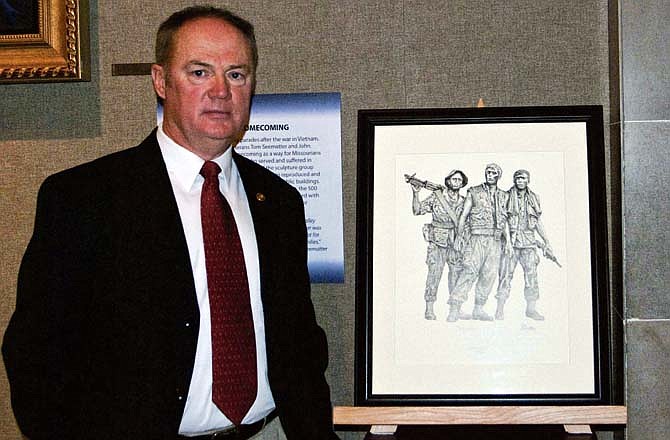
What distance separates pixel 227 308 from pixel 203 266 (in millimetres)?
116

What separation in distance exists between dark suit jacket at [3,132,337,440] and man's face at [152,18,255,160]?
14cm

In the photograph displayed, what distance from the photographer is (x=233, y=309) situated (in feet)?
6.82

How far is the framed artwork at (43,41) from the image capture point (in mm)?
2527

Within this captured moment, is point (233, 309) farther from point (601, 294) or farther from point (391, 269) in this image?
point (601, 294)

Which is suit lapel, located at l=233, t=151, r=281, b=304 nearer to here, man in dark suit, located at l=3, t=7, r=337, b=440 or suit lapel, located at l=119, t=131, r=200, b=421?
man in dark suit, located at l=3, t=7, r=337, b=440

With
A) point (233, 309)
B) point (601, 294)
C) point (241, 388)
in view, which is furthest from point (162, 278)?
point (601, 294)

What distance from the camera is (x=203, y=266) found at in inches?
82.0

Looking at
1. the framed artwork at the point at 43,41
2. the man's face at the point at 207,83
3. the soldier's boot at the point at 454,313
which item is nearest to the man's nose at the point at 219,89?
the man's face at the point at 207,83

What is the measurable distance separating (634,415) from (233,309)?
109 centimetres

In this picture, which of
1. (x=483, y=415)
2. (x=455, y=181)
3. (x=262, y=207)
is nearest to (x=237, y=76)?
(x=262, y=207)

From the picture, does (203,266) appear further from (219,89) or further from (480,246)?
(480,246)

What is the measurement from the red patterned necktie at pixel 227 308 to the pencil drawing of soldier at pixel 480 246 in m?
0.51

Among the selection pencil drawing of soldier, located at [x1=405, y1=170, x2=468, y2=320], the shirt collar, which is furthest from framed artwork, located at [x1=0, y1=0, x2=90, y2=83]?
pencil drawing of soldier, located at [x1=405, y1=170, x2=468, y2=320]

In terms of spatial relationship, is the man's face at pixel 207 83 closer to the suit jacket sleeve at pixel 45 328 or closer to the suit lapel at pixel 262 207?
the suit lapel at pixel 262 207
